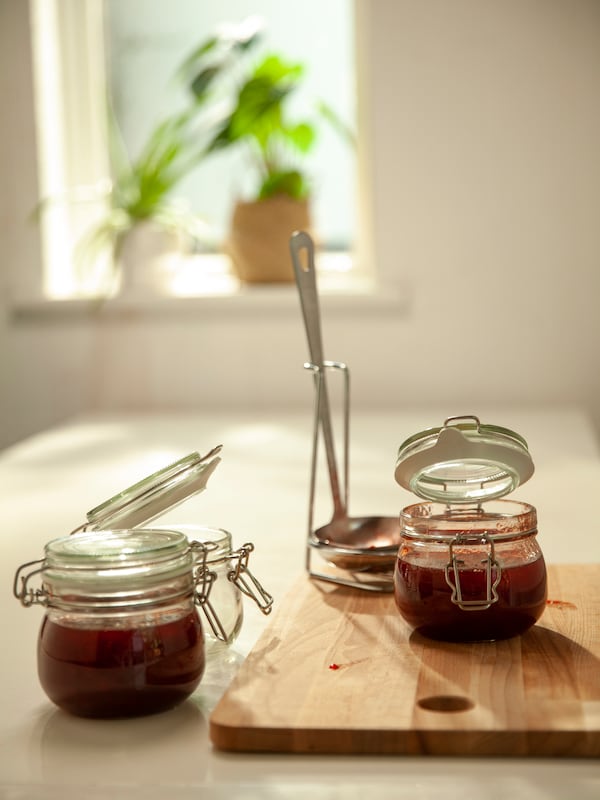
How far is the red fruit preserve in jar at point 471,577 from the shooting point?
0.66m

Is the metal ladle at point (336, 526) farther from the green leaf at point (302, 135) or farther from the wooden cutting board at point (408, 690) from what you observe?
the green leaf at point (302, 135)

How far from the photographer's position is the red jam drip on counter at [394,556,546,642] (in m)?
0.66

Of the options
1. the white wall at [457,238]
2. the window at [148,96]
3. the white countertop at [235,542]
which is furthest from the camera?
the window at [148,96]

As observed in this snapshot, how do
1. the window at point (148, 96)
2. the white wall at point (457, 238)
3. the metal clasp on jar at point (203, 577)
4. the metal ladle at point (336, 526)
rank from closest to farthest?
the metal clasp on jar at point (203, 577), the metal ladle at point (336, 526), the white wall at point (457, 238), the window at point (148, 96)

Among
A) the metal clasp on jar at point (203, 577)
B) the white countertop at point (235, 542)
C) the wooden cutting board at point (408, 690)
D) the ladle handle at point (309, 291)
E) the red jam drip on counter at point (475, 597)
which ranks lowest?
the white countertop at point (235, 542)

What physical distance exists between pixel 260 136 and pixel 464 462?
71.1 inches

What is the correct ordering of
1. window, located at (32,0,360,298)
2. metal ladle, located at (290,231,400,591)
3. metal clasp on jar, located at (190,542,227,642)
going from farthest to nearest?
window, located at (32,0,360,298) < metal ladle, located at (290,231,400,591) < metal clasp on jar, located at (190,542,227,642)

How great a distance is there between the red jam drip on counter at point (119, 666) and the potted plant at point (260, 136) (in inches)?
69.6

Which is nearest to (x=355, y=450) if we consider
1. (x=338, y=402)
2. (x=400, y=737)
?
(x=338, y=402)

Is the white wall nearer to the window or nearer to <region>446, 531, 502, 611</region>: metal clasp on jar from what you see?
the window

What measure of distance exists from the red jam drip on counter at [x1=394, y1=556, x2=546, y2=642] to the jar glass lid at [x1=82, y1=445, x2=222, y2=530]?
15cm

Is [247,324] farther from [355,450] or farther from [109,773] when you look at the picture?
[109,773]

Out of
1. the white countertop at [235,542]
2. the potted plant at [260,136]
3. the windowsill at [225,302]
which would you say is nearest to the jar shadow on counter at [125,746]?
the white countertop at [235,542]

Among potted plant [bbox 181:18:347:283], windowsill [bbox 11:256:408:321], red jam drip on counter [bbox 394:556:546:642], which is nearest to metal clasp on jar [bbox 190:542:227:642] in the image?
red jam drip on counter [bbox 394:556:546:642]
